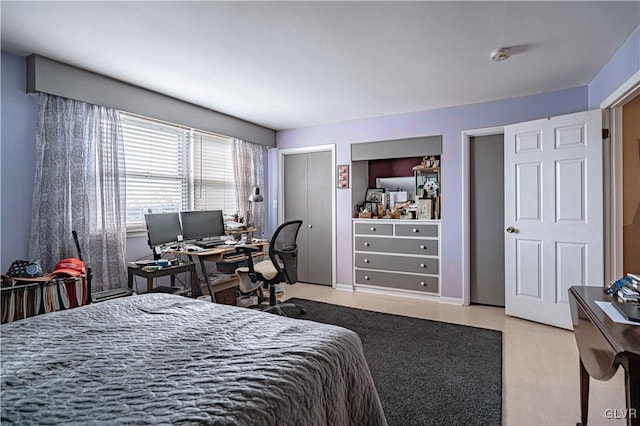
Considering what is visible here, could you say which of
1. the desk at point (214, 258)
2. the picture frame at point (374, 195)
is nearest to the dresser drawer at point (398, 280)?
the picture frame at point (374, 195)

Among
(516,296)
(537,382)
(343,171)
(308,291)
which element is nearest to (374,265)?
(308,291)

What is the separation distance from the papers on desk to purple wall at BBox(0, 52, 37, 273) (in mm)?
3631

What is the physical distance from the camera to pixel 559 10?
1997mm

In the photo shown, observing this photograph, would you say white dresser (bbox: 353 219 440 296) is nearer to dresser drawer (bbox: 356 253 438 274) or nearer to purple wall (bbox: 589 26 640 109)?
dresser drawer (bbox: 356 253 438 274)

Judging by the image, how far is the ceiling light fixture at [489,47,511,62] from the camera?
2469mm

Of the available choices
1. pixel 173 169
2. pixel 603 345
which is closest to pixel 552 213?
pixel 603 345

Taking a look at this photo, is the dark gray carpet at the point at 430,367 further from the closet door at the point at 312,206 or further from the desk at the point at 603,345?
the closet door at the point at 312,206

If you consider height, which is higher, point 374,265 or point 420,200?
point 420,200

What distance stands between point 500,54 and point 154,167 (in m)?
3.39

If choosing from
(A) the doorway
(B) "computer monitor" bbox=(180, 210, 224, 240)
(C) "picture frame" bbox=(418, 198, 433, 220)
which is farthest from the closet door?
(A) the doorway

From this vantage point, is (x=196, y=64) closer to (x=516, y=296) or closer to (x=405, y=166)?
(x=405, y=166)

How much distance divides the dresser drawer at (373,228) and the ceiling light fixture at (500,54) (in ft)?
7.45

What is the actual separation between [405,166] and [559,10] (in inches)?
105

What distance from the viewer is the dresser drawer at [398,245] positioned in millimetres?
4098
